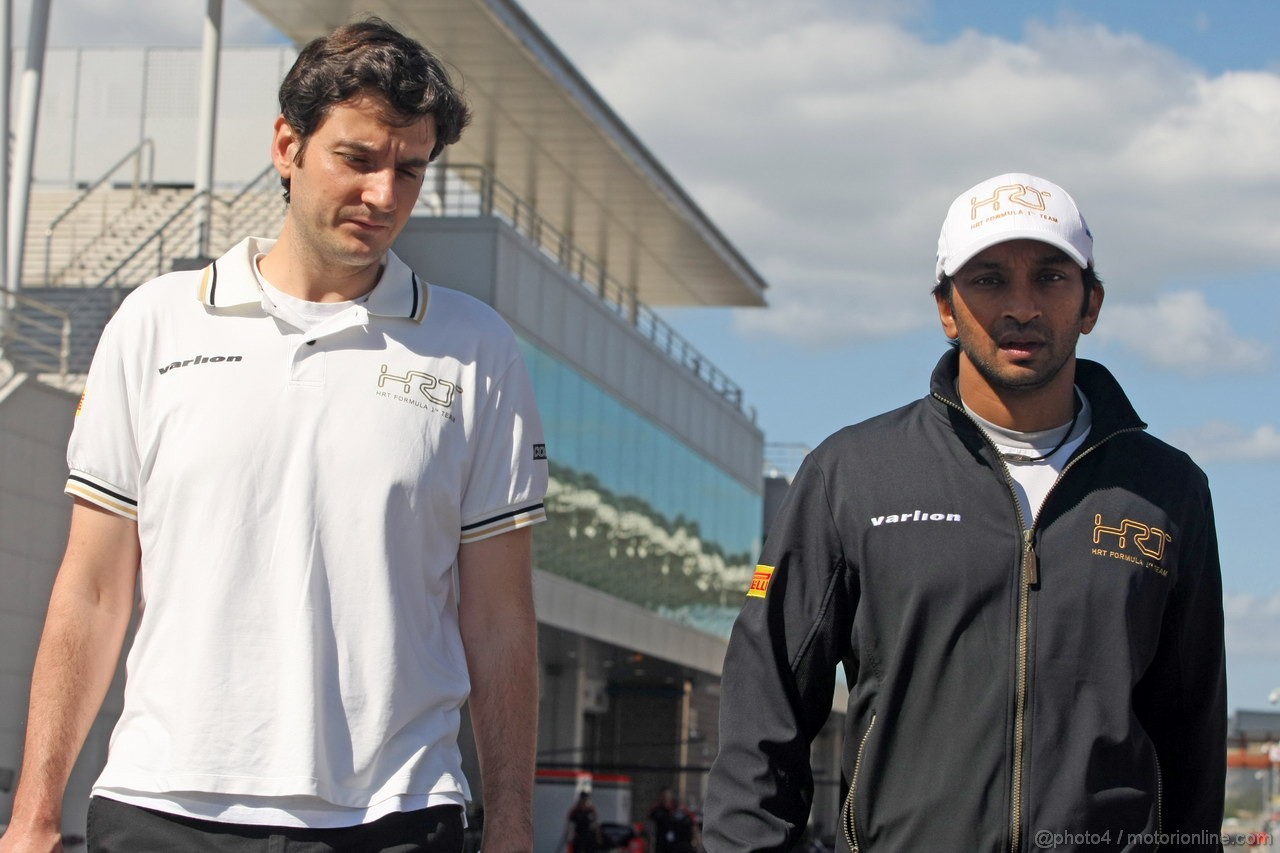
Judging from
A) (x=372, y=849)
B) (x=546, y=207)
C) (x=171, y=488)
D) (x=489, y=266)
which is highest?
(x=546, y=207)

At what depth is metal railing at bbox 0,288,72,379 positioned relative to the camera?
21625 millimetres

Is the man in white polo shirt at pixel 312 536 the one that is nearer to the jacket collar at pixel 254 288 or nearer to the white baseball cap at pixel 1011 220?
the jacket collar at pixel 254 288

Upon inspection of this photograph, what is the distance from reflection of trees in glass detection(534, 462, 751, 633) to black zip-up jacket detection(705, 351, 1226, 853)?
2793 centimetres

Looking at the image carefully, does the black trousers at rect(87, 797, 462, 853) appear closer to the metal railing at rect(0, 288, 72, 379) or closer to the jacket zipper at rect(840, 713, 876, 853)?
the jacket zipper at rect(840, 713, 876, 853)

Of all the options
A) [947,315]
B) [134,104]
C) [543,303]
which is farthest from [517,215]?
[947,315]

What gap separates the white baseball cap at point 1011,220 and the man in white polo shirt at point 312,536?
3.38ft

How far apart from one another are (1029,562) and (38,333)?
24.7m

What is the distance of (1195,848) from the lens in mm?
4102

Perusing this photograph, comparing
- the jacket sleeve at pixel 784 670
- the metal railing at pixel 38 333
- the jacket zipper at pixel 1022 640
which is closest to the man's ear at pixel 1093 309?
the jacket zipper at pixel 1022 640

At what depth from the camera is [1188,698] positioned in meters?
4.20

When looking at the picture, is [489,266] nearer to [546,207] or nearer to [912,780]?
[546,207]

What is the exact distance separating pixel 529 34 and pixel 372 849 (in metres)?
30.8

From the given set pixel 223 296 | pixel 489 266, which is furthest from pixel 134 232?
pixel 223 296

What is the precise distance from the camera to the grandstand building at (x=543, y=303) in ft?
79.5
